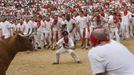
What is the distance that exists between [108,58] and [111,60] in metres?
0.04

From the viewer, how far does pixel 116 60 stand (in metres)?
4.55

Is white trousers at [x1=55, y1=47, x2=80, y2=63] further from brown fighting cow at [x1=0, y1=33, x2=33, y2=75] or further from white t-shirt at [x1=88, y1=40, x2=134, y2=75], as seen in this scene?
white t-shirt at [x1=88, y1=40, x2=134, y2=75]

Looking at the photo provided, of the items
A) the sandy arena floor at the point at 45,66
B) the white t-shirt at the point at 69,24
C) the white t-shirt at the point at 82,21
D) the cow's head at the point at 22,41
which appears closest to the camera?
the cow's head at the point at 22,41

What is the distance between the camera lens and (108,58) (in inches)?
179

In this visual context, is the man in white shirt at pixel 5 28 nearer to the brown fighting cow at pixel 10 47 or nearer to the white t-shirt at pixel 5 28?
the white t-shirt at pixel 5 28

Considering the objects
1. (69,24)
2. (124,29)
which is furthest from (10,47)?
(124,29)

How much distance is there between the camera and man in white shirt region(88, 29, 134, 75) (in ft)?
14.9

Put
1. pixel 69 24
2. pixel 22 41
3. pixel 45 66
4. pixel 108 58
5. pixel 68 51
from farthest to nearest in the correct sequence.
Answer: pixel 69 24 → pixel 68 51 → pixel 45 66 → pixel 22 41 → pixel 108 58

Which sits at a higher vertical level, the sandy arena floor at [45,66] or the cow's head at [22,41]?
the cow's head at [22,41]

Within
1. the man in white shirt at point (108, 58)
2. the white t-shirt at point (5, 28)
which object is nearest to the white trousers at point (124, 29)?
the white t-shirt at point (5, 28)

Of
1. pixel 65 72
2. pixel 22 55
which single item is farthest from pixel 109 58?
pixel 22 55

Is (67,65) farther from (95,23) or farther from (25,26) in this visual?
(25,26)

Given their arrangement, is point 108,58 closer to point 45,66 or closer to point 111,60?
point 111,60

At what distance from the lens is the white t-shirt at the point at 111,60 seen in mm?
4547
